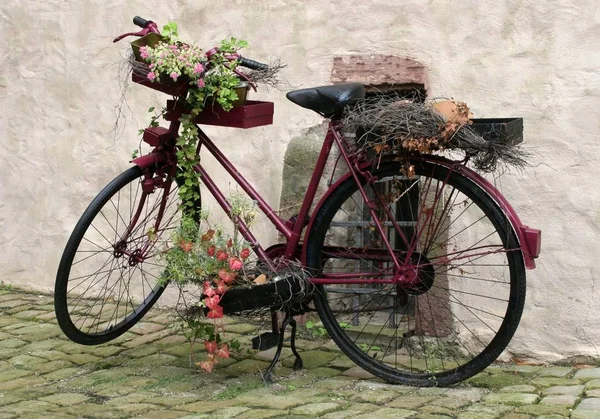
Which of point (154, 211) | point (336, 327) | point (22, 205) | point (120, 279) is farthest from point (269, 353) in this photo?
point (22, 205)

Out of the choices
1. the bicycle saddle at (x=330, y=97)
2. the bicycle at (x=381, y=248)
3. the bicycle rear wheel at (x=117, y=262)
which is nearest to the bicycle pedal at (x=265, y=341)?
the bicycle at (x=381, y=248)

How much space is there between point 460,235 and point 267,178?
1.22 metres

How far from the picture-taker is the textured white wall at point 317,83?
16.0 ft

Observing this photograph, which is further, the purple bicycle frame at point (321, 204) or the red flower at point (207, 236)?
the red flower at point (207, 236)

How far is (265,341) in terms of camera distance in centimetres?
479

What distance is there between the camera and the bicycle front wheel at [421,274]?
4.48m

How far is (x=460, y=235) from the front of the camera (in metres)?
5.15

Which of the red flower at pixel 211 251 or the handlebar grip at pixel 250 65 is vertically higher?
the handlebar grip at pixel 250 65

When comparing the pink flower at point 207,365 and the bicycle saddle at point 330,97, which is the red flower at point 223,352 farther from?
the bicycle saddle at point 330,97

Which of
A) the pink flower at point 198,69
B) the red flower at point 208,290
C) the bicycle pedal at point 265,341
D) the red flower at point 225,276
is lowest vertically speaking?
the bicycle pedal at point 265,341

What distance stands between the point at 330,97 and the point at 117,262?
1716 millimetres

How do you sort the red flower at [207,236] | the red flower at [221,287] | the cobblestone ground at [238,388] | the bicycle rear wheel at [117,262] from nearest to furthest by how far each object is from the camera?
the cobblestone ground at [238,388]
the red flower at [221,287]
the red flower at [207,236]
the bicycle rear wheel at [117,262]

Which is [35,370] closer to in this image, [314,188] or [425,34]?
[314,188]

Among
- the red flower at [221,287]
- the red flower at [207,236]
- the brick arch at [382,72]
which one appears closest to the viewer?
the red flower at [221,287]
